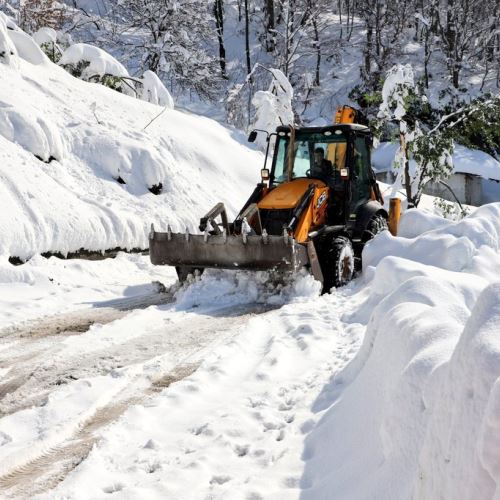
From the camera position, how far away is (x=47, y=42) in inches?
782

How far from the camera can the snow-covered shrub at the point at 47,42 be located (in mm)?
19625

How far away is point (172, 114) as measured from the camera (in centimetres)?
1892

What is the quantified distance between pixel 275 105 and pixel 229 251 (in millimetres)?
Result: 13683

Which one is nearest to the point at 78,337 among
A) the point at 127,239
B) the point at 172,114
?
the point at 127,239

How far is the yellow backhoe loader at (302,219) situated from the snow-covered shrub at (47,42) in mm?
12328

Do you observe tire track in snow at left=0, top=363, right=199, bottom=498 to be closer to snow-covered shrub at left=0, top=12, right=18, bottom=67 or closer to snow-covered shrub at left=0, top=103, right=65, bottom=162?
snow-covered shrub at left=0, top=103, right=65, bottom=162

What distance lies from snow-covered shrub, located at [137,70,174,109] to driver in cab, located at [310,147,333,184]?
11399 mm

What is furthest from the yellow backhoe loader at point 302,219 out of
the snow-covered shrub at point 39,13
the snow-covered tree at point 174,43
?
the snow-covered tree at point 174,43

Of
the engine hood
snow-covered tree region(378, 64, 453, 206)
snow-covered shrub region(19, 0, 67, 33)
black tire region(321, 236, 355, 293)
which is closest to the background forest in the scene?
snow-covered shrub region(19, 0, 67, 33)

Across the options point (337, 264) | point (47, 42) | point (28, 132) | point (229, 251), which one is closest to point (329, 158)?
point (337, 264)

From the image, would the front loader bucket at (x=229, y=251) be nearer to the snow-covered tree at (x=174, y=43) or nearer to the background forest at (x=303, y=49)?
the background forest at (x=303, y=49)

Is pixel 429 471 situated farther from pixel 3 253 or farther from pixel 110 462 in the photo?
pixel 3 253

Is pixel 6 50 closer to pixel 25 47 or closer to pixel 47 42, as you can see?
pixel 25 47

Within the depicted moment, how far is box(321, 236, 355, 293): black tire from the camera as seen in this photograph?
898cm
